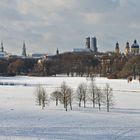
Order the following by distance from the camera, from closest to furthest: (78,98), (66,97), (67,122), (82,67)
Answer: (67,122), (66,97), (78,98), (82,67)

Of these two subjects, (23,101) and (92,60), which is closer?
(23,101)

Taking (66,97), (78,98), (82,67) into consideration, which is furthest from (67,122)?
(82,67)

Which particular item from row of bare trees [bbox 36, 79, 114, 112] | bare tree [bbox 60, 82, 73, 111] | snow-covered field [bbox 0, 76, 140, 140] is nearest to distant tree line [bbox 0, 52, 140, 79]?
row of bare trees [bbox 36, 79, 114, 112]

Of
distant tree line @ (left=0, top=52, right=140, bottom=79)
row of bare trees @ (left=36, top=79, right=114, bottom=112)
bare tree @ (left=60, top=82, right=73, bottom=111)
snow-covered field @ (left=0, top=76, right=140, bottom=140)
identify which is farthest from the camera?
distant tree line @ (left=0, top=52, right=140, bottom=79)

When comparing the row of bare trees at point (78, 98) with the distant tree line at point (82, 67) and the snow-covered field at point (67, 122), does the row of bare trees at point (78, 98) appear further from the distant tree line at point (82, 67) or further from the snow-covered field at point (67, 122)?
the distant tree line at point (82, 67)

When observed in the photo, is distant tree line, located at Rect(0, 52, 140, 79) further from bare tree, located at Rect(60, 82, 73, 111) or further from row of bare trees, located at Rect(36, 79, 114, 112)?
bare tree, located at Rect(60, 82, 73, 111)

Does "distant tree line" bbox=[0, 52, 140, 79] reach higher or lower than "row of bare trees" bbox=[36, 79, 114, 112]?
higher

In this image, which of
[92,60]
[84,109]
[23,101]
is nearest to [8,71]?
[92,60]

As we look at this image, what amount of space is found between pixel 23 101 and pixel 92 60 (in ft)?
327

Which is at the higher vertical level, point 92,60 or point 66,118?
point 92,60

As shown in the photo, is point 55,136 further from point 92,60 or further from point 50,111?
point 92,60

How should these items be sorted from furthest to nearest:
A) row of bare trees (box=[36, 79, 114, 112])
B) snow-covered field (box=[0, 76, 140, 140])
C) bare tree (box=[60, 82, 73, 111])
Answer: row of bare trees (box=[36, 79, 114, 112]) → bare tree (box=[60, 82, 73, 111]) → snow-covered field (box=[0, 76, 140, 140])

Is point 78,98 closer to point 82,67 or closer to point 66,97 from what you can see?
point 66,97

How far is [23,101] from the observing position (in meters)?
65.3
